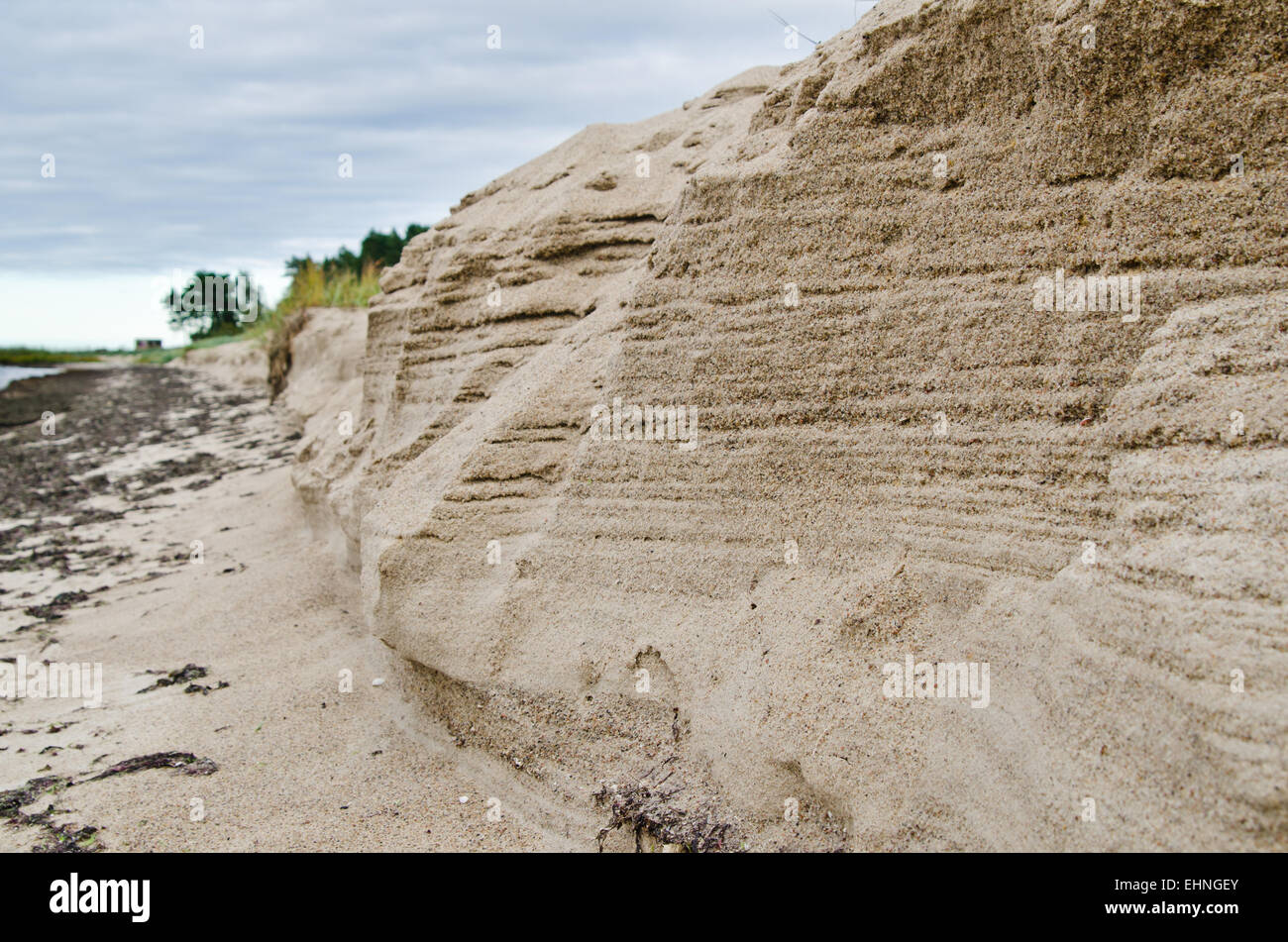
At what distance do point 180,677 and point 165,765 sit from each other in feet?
3.65

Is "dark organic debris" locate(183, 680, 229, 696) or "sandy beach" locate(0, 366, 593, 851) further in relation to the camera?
"dark organic debris" locate(183, 680, 229, 696)

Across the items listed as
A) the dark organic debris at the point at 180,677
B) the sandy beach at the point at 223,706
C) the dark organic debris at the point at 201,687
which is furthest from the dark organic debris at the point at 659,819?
the dark organic debris at the point at 180,677

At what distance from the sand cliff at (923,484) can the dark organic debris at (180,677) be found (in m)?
1.46

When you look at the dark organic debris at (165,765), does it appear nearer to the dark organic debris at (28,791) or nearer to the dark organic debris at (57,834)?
the dark organic debris at (28,791)

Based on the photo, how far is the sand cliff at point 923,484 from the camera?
239cm

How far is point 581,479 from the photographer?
3.88 meters

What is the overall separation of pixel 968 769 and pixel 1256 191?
191 cm

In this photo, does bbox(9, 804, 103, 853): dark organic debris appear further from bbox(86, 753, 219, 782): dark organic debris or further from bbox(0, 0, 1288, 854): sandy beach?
bbox(86, 753, 219, 782): dark organic debris

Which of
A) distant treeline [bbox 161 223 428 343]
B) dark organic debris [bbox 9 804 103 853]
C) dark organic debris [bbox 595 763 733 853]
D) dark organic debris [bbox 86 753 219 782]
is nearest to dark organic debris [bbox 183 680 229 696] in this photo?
dark organic debris [bbox 86 753 219 782]

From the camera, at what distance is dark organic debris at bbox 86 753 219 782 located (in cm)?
402

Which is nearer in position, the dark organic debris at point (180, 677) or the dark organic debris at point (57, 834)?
the dark organic debris at point (57, 834)

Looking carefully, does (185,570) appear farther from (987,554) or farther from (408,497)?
(987,554)

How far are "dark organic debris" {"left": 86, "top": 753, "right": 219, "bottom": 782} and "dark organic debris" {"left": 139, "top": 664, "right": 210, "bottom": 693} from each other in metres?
0.90
